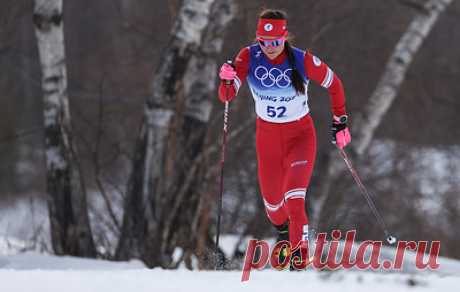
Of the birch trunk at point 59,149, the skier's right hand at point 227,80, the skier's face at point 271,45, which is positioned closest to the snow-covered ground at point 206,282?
the skier's right hand at point 227,80

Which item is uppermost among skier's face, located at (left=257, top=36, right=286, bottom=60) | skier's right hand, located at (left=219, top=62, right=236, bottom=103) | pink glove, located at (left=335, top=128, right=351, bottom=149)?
skier's face, located at (left=257, top=36, right=286, bottom=60)

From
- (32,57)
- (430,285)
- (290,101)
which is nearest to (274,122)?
(290,101)

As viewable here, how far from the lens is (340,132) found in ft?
18.3

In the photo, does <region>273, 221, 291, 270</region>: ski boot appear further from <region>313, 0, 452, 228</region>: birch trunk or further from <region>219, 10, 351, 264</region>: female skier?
<region>313, 0, 452, 228</region>: birch trunk

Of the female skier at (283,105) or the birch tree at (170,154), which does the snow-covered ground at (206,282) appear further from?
the birch tree at (170,154)

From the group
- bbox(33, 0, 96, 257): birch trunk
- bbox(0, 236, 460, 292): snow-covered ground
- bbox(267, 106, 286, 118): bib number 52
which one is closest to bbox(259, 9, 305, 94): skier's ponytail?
bbox(267, 106, 286, 118): bib number 52

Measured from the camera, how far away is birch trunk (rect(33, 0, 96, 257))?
7.91m

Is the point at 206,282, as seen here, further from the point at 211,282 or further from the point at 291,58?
the point at 291,58

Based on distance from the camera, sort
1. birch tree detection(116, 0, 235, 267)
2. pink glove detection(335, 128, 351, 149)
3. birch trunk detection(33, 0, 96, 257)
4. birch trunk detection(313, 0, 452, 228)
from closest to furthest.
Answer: pink glove detection(335, 128, 351, 149) → birch trunk detection(33, 0, 96, 257) → birch tree detection(116, 0, 235, 267) → birch trunk detection(313, 0, 452, 228)

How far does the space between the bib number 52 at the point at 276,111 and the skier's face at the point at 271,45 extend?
0.35 m

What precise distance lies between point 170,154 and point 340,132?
314cm

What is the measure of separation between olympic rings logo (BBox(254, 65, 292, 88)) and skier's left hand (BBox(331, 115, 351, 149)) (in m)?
0.43

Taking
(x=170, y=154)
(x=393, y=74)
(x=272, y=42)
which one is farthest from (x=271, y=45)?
(x=393, y=74)

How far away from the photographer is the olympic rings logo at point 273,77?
17.8ft
